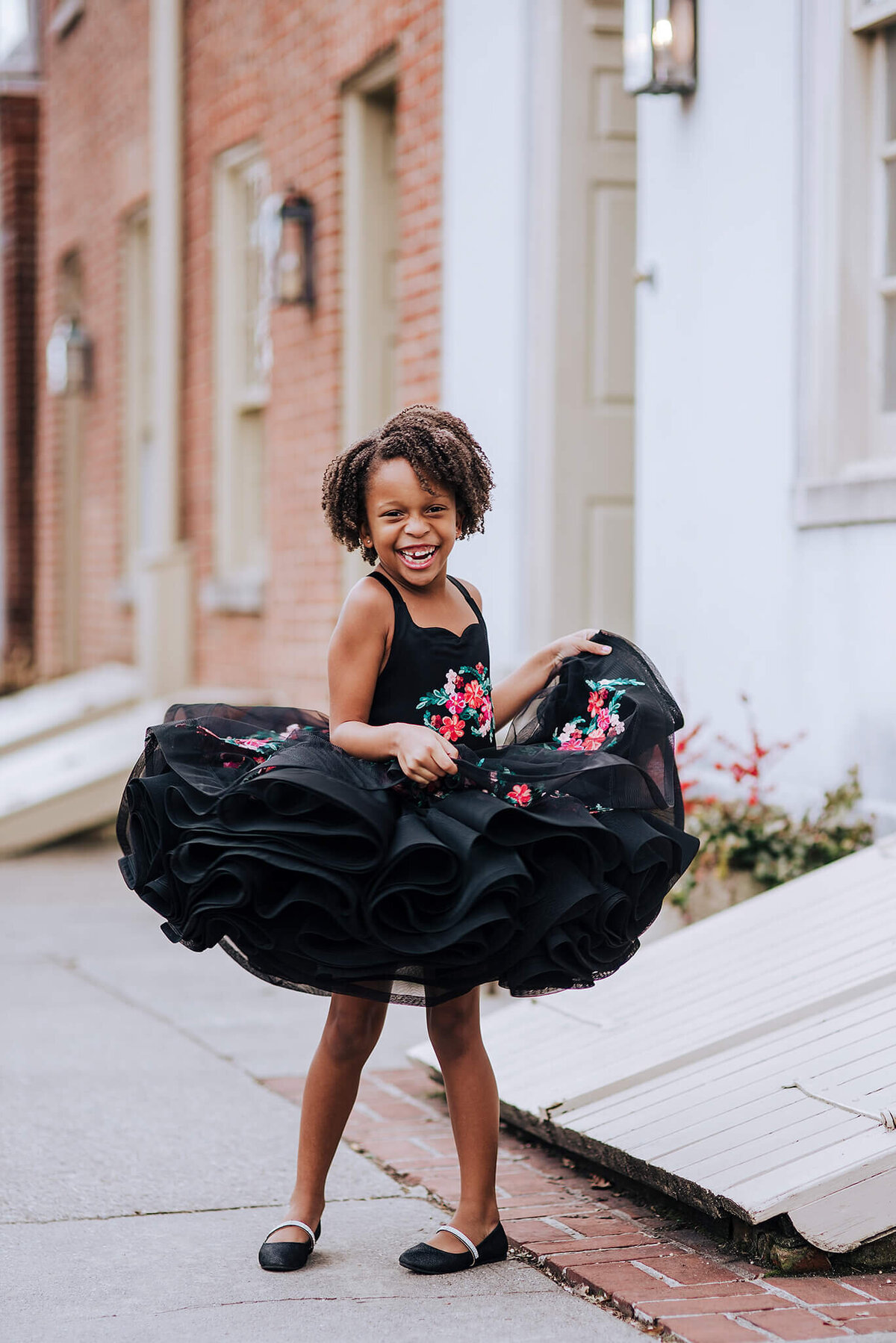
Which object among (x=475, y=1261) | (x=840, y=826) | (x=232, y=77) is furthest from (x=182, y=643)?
(x=475, y=1261)

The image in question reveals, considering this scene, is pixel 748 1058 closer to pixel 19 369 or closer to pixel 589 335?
pixel 589 335

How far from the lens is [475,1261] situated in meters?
3.22

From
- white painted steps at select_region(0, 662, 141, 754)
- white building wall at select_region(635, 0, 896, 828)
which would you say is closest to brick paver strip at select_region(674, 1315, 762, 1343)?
white building wall at select_region(635, 0, 896, 828)

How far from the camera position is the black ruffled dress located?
2.95m

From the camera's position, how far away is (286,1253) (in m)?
3.22

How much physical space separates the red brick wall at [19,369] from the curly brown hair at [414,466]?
12875 millimetres

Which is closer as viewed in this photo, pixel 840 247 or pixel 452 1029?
pixel 452 1029

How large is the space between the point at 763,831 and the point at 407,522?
2348mm

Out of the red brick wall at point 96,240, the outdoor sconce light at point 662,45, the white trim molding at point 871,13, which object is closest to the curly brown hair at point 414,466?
the white trim molding at point 871,13

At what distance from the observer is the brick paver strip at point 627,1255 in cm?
287

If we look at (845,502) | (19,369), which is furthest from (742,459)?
(19,369)

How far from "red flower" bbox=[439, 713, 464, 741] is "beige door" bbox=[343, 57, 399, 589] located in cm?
551

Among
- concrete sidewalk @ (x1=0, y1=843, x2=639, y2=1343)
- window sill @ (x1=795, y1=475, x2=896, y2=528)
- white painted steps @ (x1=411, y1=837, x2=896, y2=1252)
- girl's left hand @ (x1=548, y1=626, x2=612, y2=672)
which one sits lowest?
concrete sidewalk @ (x1=0, y1=843, x2=639, y2=1343)

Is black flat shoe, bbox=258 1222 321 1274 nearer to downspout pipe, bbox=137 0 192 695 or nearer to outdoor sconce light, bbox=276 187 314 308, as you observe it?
outdoor sconce light, bbox=276 187 314 308
